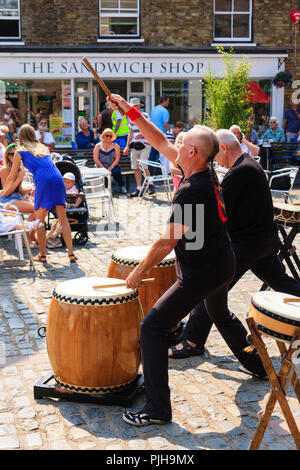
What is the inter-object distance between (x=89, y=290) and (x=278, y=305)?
1323 mm

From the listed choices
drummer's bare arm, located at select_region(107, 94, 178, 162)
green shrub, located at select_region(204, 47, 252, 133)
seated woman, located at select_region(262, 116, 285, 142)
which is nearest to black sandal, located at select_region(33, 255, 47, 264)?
drummer's bare arm, located at select_region(107, 94, 178, 162)

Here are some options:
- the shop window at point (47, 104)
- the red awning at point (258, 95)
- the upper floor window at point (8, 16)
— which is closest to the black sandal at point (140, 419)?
the shop window at point (47, 104)

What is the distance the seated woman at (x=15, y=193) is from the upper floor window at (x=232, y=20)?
13.4m

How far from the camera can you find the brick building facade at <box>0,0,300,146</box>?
19.5 meters

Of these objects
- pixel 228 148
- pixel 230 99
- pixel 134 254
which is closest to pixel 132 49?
pixel 230 99

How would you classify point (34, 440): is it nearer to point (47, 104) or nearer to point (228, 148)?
point (228, 148)

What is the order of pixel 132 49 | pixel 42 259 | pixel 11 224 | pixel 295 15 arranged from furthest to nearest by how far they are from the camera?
pixel 295 15 → pixel 132 49 → pixel 42 259 → pixel 11 224

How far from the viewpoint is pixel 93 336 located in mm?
4121

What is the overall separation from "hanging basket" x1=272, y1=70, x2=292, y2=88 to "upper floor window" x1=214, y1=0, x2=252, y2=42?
168cm

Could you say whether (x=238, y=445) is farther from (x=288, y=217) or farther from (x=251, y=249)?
(x=288, y=217)

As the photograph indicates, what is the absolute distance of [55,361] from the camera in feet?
14.0

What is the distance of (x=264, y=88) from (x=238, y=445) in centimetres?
1880

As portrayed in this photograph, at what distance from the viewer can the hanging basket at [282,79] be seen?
20.5 m

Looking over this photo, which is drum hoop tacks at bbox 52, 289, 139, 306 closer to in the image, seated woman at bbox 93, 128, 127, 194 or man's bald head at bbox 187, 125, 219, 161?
man's bald head at bbox 187, 125, 219, 161
